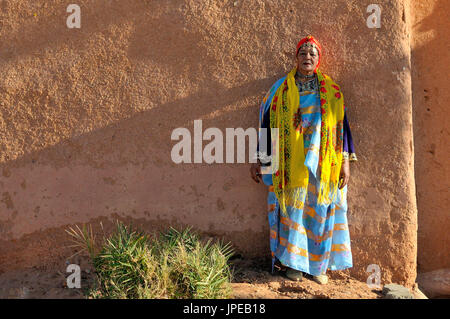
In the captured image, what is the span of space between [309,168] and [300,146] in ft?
0.62

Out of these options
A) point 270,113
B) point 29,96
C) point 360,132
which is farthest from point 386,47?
point 29,96

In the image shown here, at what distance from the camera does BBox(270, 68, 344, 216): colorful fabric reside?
3.32m

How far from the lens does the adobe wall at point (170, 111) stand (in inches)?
137

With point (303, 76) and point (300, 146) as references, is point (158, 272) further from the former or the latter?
point (303, 76)

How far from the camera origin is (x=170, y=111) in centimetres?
361

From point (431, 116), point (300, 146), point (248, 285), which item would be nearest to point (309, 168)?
point (300, 146)

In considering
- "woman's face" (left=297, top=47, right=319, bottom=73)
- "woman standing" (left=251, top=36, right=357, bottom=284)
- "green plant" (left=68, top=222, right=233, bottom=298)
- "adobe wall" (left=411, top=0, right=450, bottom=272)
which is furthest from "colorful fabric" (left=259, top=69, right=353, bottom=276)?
"adobe wall" (left=411, top=0, right=450, bottom=272)

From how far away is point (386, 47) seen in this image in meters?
3.46

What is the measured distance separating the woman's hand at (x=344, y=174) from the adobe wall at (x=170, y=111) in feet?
0.59

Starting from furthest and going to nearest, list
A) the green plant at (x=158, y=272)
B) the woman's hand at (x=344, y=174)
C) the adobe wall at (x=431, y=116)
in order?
the adobe wall at (x=431, y=116) < the woman's hand at (x=344, y=174) < the green plant at (x=158, y=272)

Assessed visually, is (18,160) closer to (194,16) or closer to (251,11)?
(194,16)

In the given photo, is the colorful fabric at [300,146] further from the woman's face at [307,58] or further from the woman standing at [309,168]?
the woman's face at [307,58]

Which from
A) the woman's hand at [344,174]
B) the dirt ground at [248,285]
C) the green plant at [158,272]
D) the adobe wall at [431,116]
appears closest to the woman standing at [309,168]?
the woman's hand at [344,174]

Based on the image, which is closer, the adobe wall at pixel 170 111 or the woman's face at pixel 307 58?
the woman's face at pixel 307 58
